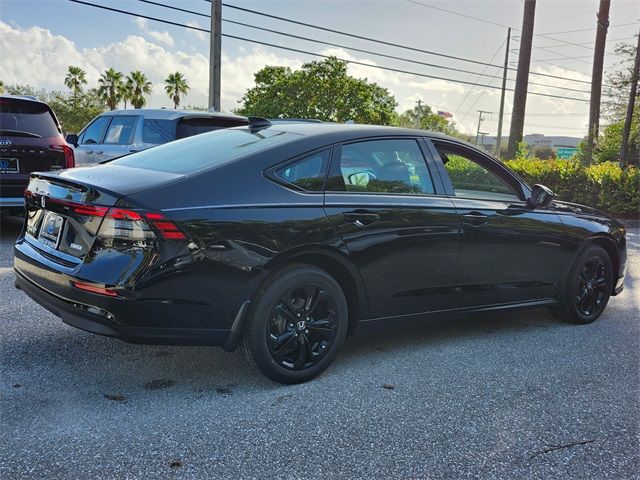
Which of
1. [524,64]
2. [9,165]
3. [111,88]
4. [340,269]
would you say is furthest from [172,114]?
[111,88]

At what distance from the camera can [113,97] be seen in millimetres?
56344

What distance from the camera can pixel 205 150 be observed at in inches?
146

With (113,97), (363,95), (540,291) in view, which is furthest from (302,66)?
(540,291)

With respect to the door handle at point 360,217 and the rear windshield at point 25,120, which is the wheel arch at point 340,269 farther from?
the rear windshield at point 25,120

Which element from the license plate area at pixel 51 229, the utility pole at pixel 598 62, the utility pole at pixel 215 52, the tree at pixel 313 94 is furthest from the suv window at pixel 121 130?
the tree at pixel 313 94

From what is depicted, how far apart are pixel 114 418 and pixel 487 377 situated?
2.24 meters

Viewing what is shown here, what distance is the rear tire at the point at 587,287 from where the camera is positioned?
15.7 feet

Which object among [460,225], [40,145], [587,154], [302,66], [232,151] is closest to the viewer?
[232,151]

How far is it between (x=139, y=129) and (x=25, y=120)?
1.54 metres

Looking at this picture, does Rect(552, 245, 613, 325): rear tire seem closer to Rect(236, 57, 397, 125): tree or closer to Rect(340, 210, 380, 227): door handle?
Rect(340, 210, 380, 227): door handle

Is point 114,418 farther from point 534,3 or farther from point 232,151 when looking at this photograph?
point 534,3

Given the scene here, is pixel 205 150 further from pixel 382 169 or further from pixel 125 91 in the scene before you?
pixel 125 91

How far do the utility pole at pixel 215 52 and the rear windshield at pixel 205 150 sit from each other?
13537mm

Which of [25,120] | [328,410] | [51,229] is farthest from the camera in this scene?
[25,120]
